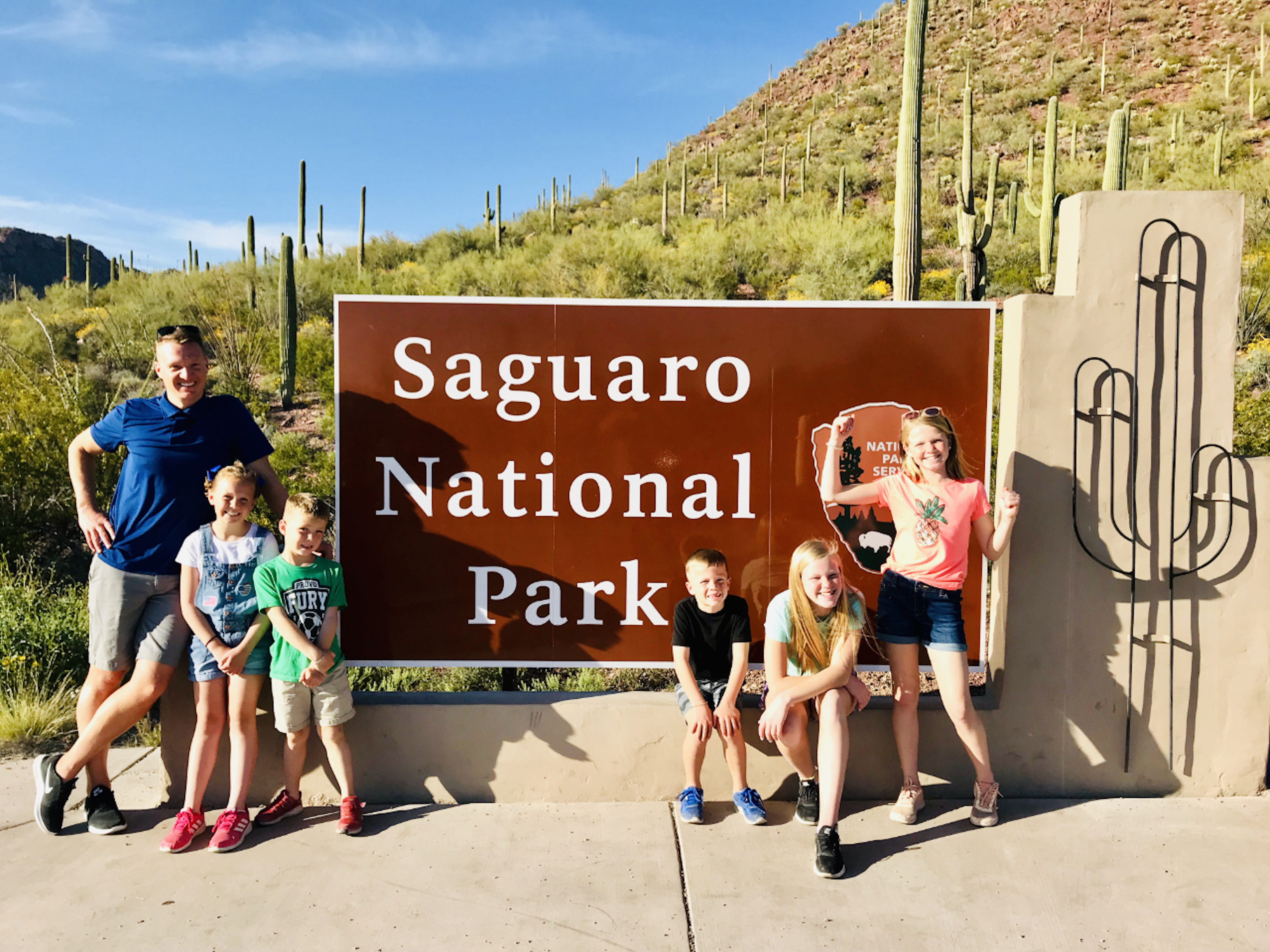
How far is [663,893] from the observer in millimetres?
3221

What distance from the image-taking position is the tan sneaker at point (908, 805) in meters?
3.74

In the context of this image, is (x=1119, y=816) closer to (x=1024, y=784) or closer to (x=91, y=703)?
(x=1024, y=784)

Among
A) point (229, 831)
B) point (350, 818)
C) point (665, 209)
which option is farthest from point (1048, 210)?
point (229, 831)

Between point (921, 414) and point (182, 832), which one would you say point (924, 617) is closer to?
point (921, 414)

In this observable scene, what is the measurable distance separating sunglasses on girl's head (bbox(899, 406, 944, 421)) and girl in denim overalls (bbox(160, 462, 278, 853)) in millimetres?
2579

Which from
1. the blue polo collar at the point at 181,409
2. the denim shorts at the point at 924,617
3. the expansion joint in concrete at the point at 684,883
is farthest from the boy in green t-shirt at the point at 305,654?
the denim shorts at the point at 924,617

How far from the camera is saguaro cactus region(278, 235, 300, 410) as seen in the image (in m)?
13.0

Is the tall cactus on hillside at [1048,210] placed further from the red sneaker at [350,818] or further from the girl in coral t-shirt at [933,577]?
the red sneaker at [350,818]

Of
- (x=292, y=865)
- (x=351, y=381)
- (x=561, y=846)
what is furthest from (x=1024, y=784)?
(x=351, y=381)

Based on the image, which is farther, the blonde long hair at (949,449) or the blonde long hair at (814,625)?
the blonde long hair at (949,449)

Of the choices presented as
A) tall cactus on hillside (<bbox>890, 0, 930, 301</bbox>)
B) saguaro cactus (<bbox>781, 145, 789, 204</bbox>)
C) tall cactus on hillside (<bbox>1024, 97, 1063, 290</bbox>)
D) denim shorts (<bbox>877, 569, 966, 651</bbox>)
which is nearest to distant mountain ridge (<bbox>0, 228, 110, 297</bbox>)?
saguaro cactus (<bbox>781, 145, 789, 204</bbox>)

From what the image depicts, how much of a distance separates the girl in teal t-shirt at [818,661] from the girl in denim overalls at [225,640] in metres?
1.96

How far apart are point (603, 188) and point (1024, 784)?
34.1 m

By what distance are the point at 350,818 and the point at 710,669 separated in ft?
4.96
